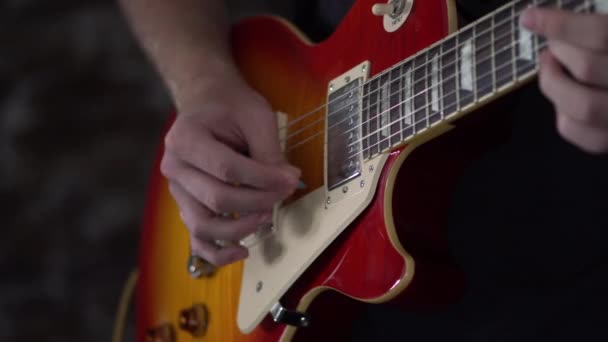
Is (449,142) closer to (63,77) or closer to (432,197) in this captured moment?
(432,197)

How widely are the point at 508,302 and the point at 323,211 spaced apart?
228 millimetres

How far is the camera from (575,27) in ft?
1.37

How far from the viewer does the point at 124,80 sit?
1604 millimetres

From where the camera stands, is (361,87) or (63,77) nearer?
(361,87)

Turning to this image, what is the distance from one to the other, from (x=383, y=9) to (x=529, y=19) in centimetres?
21

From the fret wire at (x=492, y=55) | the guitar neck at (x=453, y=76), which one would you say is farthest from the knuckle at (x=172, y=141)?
the fret wire at (x=492, y=55)

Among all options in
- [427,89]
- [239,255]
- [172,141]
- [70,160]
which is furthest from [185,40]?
[70,160]

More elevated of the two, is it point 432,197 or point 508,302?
point 432,197

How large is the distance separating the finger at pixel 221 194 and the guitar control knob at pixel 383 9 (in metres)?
0.20

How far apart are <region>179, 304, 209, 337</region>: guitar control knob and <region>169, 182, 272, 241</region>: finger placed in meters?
0.12

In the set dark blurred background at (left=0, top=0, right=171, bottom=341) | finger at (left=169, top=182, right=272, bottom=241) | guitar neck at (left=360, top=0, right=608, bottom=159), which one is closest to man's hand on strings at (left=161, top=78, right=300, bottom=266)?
finger at (left=169, top=182, right=272, bottom=241)

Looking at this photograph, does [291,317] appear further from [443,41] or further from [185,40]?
Result: [185,40]

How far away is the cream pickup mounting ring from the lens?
2.04 feet

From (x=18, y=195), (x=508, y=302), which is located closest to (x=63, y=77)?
(x=18, y=195)
